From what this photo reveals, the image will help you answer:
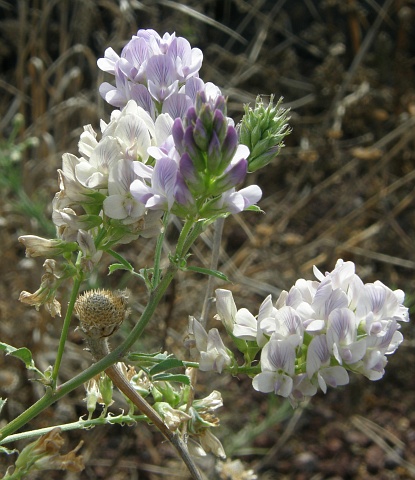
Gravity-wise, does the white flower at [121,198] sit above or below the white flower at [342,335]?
above

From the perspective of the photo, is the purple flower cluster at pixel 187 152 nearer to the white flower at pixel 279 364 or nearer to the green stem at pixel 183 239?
the green stem at pixel 183 239

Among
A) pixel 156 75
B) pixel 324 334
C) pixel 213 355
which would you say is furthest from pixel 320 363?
pixel 156 75

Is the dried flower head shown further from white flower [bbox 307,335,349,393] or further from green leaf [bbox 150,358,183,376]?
white flower [bbox 307,335,349,393]

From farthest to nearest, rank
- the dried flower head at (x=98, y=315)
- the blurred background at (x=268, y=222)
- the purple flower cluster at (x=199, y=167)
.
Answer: the blurred background at (x=268, y=222)
the dried flower head at (x=98, y=315)
the purple flower cluster at (x=199, y=167)

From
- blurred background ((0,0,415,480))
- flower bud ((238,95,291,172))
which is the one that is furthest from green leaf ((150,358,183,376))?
blurred background ((0,0,415,480))

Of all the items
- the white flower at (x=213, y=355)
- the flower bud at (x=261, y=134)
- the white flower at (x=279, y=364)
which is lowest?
the white flower at (x=213, y=355)

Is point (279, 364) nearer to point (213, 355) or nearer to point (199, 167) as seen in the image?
point (213, 355)

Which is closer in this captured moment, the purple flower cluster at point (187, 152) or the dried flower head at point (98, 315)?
the purple flower cluster at point (187, 152)

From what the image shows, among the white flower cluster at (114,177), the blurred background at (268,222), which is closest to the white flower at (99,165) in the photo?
the white flower cluster at (114,177)
